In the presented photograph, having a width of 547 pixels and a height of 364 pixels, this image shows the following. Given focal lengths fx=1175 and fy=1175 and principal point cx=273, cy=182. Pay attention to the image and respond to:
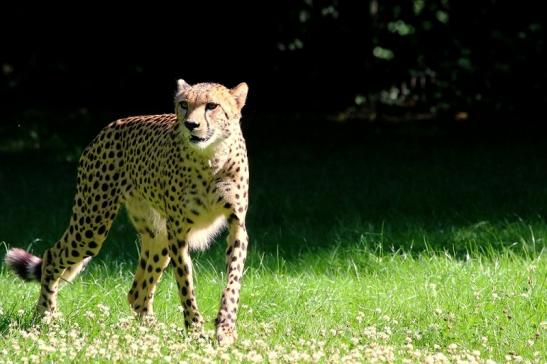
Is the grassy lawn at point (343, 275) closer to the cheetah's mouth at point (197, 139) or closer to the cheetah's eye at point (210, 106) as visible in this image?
the cheetah's mouth at point (197, 139)

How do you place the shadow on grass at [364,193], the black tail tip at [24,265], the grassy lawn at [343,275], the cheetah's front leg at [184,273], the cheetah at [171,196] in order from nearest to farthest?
the grassy lawn at [343,275], the cheetah at [171,196], the cheetah's front leg at [184,273], the black tail tip at [24,265], the shadow on grass at [364,193]

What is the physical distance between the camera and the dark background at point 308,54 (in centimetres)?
1218

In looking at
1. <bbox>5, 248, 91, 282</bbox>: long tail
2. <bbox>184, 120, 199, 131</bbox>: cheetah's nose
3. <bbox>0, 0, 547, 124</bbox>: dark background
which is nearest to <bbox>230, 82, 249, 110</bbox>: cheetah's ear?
<bbox>184, 120, 199, 131</bbox>: cheetah's nose

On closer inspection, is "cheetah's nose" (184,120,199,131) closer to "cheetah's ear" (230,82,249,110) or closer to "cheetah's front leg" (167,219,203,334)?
"cheetah's ear" (230,82,249,110)

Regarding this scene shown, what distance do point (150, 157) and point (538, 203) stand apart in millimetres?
3394

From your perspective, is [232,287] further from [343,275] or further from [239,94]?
[343,275]

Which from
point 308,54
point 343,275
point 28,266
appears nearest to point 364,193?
point 343,275

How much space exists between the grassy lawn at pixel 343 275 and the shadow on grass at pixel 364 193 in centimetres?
2

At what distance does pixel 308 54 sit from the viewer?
13.0m

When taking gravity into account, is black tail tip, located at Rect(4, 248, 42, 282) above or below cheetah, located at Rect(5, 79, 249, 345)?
below

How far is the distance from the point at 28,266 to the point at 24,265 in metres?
0.02

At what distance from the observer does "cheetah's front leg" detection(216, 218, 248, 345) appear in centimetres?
456

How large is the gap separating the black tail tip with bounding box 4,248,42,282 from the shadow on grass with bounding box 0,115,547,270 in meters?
0.90

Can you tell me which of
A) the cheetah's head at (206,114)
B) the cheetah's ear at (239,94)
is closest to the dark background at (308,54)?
the cheetah's ear at (239,94)
